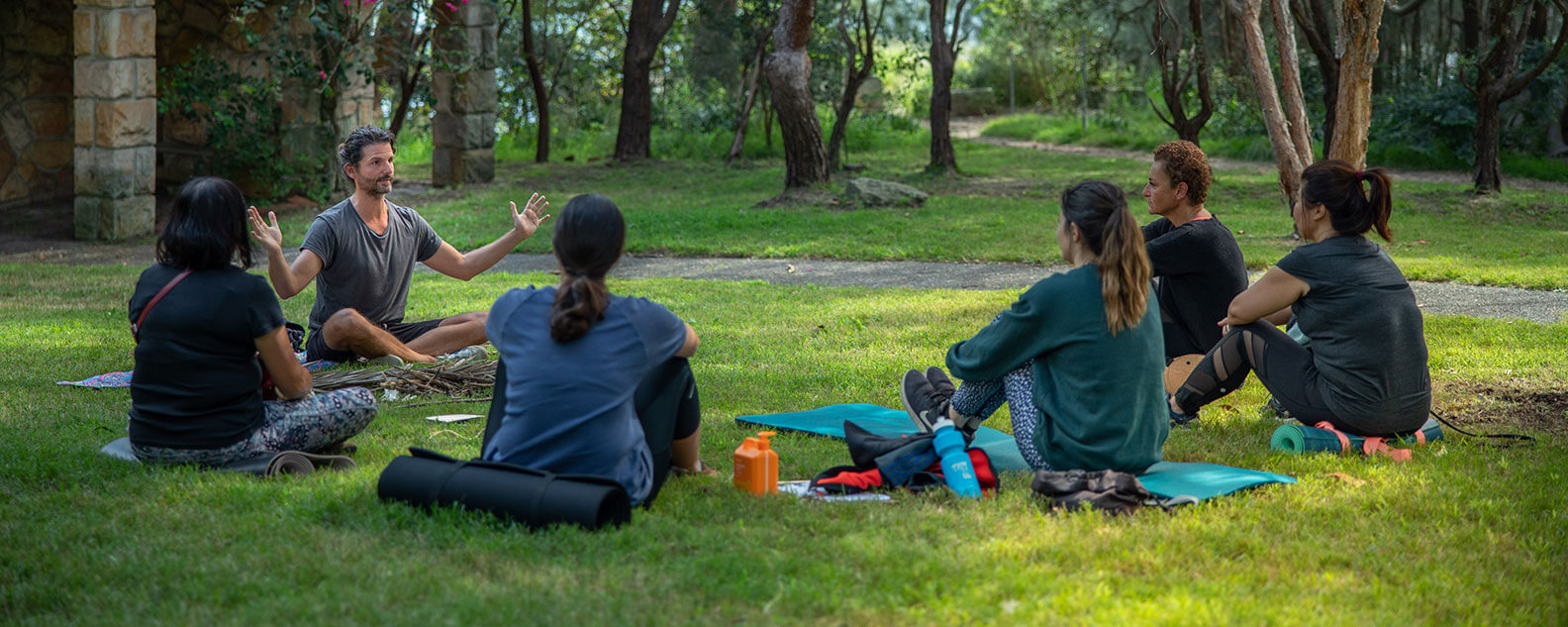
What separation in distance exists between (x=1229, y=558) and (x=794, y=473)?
1.55 m

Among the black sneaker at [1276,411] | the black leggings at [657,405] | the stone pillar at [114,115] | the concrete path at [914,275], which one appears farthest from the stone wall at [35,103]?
the black sneaker at [1276,411]

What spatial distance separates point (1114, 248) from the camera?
391 centimetres

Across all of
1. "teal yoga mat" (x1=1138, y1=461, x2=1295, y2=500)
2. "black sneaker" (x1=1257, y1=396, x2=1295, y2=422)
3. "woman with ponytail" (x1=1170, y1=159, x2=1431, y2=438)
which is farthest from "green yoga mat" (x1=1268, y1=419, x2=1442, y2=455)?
"black sneaker" (x1=1257, y1=396, x2=1295, y2=422)

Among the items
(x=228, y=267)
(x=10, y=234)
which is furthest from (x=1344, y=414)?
(x=10, y=234)

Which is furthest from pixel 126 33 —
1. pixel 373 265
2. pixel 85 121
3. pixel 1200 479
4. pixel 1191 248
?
pixel 1200 479

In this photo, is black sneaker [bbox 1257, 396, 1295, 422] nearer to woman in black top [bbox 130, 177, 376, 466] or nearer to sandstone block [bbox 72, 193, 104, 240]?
woman in black top [bbox 130, 177, 376, 466]

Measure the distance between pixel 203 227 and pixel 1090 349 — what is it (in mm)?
2884

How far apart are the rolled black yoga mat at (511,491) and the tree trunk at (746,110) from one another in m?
15.4

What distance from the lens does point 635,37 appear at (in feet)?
61.3

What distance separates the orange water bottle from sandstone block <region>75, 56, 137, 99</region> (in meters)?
9.43

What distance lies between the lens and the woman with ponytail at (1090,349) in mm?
3957

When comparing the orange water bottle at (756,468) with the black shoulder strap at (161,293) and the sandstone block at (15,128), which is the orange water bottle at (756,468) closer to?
the black shoulder strap at (161,293)

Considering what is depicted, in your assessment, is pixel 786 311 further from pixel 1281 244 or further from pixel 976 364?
pixel 1281 244

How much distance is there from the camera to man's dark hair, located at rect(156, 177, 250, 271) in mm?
3889
